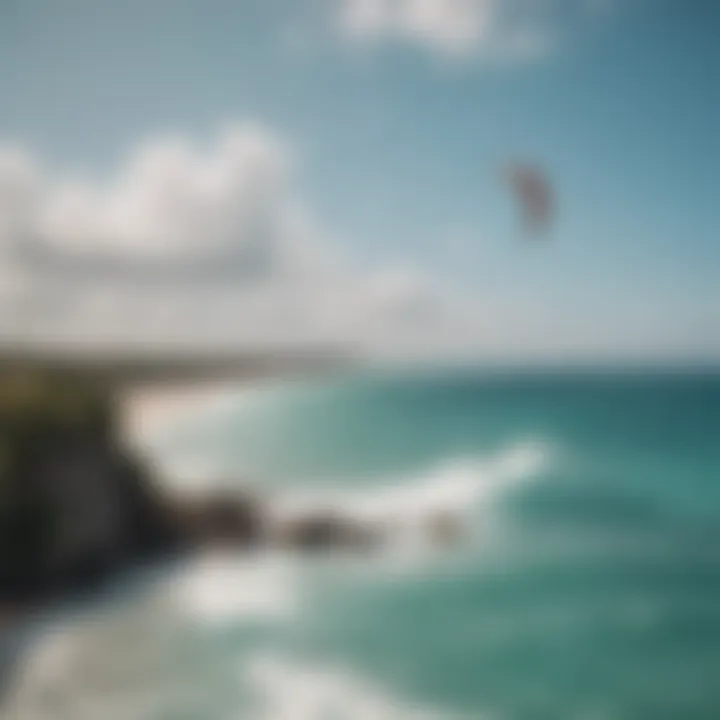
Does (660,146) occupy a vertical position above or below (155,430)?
above

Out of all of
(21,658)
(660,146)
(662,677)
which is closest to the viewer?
(21,658)

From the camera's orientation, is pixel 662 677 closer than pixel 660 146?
Yes

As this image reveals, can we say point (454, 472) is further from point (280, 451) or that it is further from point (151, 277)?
point (151, 277)

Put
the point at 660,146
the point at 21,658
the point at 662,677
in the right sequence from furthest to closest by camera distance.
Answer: the point at 660,146, the point at 662,677, the point at 21,658

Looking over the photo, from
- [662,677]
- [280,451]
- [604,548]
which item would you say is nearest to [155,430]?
[280,451]

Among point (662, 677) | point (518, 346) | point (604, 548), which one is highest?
point (518, 346)

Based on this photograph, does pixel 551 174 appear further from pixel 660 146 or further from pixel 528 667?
pixel 528 667

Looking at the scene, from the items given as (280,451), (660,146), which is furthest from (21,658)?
(660,146)
